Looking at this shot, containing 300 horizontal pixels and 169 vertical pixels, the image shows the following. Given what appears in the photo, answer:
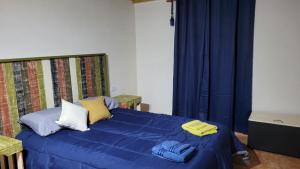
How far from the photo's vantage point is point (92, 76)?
3625mm

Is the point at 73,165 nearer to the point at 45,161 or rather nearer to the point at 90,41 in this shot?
the point at 45,161

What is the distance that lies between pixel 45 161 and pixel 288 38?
3.38 meters

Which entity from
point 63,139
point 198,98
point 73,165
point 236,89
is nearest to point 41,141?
point 63,139

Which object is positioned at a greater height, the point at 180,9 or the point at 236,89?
the point at 180,9

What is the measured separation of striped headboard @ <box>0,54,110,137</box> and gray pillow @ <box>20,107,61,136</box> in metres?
0.18

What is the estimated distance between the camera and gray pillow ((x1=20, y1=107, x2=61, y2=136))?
2498mm

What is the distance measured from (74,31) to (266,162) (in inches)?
119

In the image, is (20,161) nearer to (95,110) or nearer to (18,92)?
(18,92)

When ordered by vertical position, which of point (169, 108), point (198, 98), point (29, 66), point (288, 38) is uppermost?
point (288, 38)

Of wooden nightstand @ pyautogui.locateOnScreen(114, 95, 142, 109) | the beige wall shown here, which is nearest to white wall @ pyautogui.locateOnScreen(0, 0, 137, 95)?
wooden nightstand @ pyautogui.locateOnScreen(114, 95, 142, 109)

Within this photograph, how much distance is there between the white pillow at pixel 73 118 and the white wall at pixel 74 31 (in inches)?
30.9

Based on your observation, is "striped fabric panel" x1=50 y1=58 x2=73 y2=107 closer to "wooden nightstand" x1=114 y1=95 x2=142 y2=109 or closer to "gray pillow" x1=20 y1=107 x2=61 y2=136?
"gray pillow" x1=20 y1=107 x2=61 y2=136

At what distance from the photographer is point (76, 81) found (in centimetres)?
336

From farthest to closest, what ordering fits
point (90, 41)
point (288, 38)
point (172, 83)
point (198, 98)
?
point (172, 83), point (198, 98), point (90, 41), point (288, 38)
